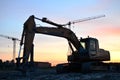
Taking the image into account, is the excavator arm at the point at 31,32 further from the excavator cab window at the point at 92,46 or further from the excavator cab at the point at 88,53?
the excavator cab window at the point at 92,46

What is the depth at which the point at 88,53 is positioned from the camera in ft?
121

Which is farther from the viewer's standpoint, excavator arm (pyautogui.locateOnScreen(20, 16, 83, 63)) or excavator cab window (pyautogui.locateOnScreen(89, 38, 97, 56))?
excavator cab window (pyautogui.locateOnScreen(89, 38, 97, 56))

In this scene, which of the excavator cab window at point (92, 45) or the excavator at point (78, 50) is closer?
the excavator at point (78, 50)

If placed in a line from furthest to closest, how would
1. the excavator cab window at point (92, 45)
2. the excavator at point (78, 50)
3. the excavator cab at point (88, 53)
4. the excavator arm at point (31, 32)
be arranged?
the excavator cab window at point (92, 45) < the excavator cab at point (88, 53) < the excavator at point (78, 50) < the excavator arm at point (31, 32)

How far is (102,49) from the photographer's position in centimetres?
3866

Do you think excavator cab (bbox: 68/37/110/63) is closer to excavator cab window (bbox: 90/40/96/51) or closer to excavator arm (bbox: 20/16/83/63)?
excavator cab window (bbox: 90/40/96/51)

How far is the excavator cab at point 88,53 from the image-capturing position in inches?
1462

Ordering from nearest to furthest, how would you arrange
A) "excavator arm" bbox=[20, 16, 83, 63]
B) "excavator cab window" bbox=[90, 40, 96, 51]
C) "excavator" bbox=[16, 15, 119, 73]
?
"excavator arm" bbox=[20, 16, 83, 63] < "excavator" bbox=[16, 15, 119, 73] < "excavator cab window" bbox=[90, 40, 96, 51]

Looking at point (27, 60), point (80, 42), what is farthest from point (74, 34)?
point (27, 60)

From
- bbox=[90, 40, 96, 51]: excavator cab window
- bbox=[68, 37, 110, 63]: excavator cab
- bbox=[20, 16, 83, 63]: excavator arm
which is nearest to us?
bbox=[20, 16, 83, 63]: excavator arm

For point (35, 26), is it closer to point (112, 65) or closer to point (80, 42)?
point (80, 42)

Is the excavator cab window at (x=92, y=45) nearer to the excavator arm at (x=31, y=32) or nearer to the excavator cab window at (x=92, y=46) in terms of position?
the excavator cab window at (x=92, y=46)

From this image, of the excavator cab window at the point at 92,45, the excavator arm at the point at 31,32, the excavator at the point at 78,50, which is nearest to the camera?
the excavator arm at the point at 31,32

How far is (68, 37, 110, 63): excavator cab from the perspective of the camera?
3712 centimetres
